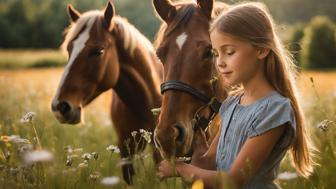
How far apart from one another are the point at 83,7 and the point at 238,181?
55.6m

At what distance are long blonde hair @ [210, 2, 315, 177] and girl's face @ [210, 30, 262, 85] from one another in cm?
3

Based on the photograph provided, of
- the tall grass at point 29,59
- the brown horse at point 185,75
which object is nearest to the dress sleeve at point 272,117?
the brown horse at point 185,75

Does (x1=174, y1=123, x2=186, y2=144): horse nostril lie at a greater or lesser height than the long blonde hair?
lesser

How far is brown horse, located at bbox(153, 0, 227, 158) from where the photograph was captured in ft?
9.05

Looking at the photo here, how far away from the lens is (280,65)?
2631 millimetres

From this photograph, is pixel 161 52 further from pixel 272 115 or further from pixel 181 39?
pixel 272 115

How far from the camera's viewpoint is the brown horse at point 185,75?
276cm

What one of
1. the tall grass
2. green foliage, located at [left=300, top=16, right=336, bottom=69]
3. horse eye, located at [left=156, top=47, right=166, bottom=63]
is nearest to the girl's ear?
horse eye, located at [left=156, top=47, right=166, bottom=63]

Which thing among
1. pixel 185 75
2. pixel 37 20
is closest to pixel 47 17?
pixel 37 20

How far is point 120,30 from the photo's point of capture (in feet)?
16.9

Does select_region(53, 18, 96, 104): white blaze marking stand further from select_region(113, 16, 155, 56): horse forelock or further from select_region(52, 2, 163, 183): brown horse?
select_region(113, 16, 155, 56): horse forelock

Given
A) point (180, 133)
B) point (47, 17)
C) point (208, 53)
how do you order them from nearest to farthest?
1. point (180, 133)
2. point (208, 53)
3. point (47, 17)

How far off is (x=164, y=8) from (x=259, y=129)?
1.51 metres

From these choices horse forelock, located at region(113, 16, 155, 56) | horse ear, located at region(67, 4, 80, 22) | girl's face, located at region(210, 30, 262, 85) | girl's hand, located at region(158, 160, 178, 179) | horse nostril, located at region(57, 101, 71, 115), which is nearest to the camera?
girl's hand, located at region(158, 160, 178, 179)
